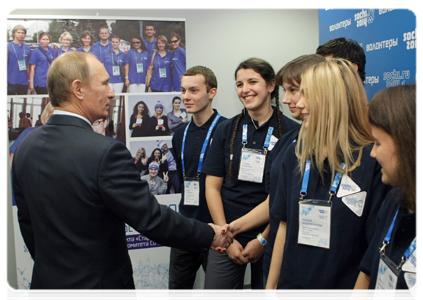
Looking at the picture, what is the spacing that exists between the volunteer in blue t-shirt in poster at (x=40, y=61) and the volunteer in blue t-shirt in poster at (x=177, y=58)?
3.44 ft

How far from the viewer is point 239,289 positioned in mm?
2340

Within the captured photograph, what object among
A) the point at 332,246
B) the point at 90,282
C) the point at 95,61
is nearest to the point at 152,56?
the point at 95,61

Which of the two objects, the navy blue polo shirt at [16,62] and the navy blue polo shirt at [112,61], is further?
the navy blue polo shirt at [112,61]

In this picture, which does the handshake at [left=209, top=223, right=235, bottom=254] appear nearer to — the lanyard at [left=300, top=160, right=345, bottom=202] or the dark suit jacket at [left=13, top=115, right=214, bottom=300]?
the dark suit jacket at [left=13, top=115, right=214, bottom=300]

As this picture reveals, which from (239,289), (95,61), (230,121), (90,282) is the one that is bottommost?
(239,289)

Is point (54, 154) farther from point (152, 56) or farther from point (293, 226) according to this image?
point (152, 56)

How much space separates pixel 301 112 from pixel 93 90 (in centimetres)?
98

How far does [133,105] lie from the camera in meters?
3.29

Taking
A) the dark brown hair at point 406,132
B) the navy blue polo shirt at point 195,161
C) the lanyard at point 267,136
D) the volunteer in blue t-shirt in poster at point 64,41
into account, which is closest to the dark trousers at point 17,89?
the volunteer in blue t-shirt in poster at point 64,41

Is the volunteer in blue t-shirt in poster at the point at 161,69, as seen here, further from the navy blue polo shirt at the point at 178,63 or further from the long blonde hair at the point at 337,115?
the long blonde hair at the point at 337,115

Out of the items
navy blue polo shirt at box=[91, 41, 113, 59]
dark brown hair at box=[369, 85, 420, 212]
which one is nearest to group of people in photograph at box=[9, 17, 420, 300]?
dark brown hair at box=[369, 85, 420, 212]

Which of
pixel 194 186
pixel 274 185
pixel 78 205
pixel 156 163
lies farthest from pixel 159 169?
pixel 78 205

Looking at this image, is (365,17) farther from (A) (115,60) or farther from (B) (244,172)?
(A) (115,60)

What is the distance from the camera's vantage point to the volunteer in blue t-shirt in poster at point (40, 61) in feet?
10.1
